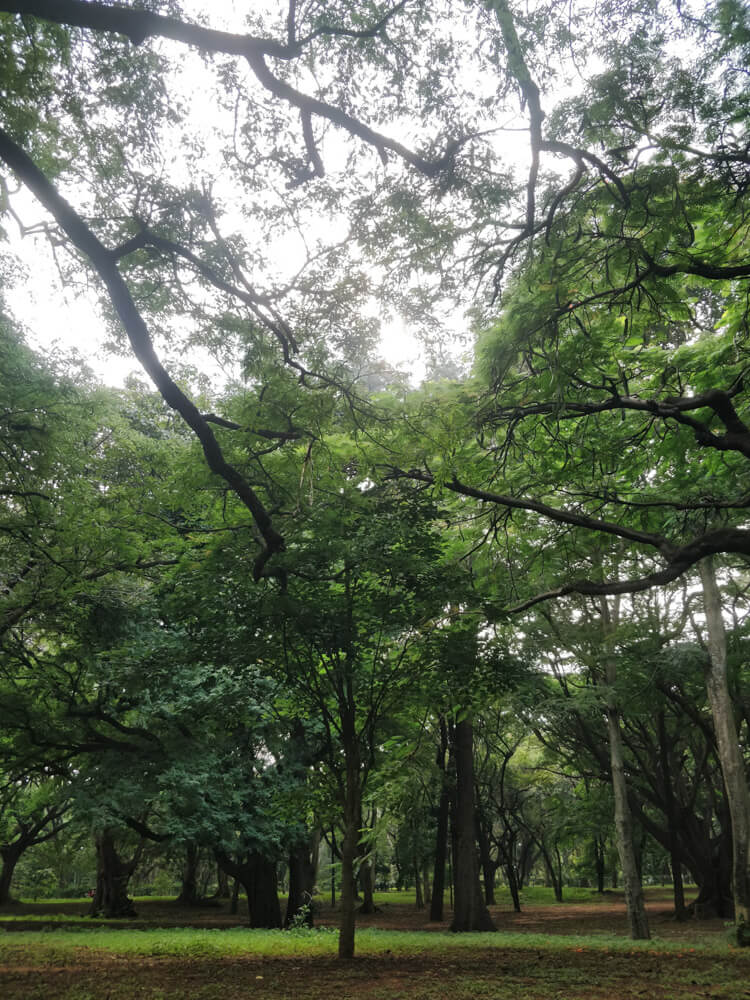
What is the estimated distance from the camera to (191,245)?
17.4 feet

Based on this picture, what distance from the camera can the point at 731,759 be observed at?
11.4 metres

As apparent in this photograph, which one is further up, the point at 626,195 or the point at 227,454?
the point at 626,195

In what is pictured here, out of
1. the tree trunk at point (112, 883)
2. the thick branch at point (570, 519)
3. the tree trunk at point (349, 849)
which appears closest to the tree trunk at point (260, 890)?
the tree trunk at point (112, 883)

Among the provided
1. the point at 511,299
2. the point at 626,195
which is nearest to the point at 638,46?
the point at 626,195

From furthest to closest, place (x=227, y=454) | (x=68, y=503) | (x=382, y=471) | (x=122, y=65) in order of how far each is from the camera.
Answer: (x=68, y=503) → (x=382, y=471) → (x=227, y=454) → (x=122, y=65)

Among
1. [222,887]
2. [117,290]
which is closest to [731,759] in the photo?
[117,290]

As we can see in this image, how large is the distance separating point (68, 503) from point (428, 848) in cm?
2628

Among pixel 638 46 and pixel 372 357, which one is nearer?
pixel 638 46

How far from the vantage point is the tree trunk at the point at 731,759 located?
34.3 ft

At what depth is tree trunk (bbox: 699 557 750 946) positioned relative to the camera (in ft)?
34.3

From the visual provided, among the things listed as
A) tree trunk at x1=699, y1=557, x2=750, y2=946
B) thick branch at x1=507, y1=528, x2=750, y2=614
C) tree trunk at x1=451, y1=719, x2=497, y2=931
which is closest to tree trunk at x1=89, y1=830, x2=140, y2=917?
tree trunk at x1=451, y1=719, x2=497, y2=931

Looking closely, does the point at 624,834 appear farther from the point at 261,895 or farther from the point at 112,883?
the point at 112,883

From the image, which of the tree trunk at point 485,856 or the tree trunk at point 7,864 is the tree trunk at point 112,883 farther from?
the tree trunk at point 485,856

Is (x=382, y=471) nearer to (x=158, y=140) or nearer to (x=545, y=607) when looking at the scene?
(x=158, y=140)
